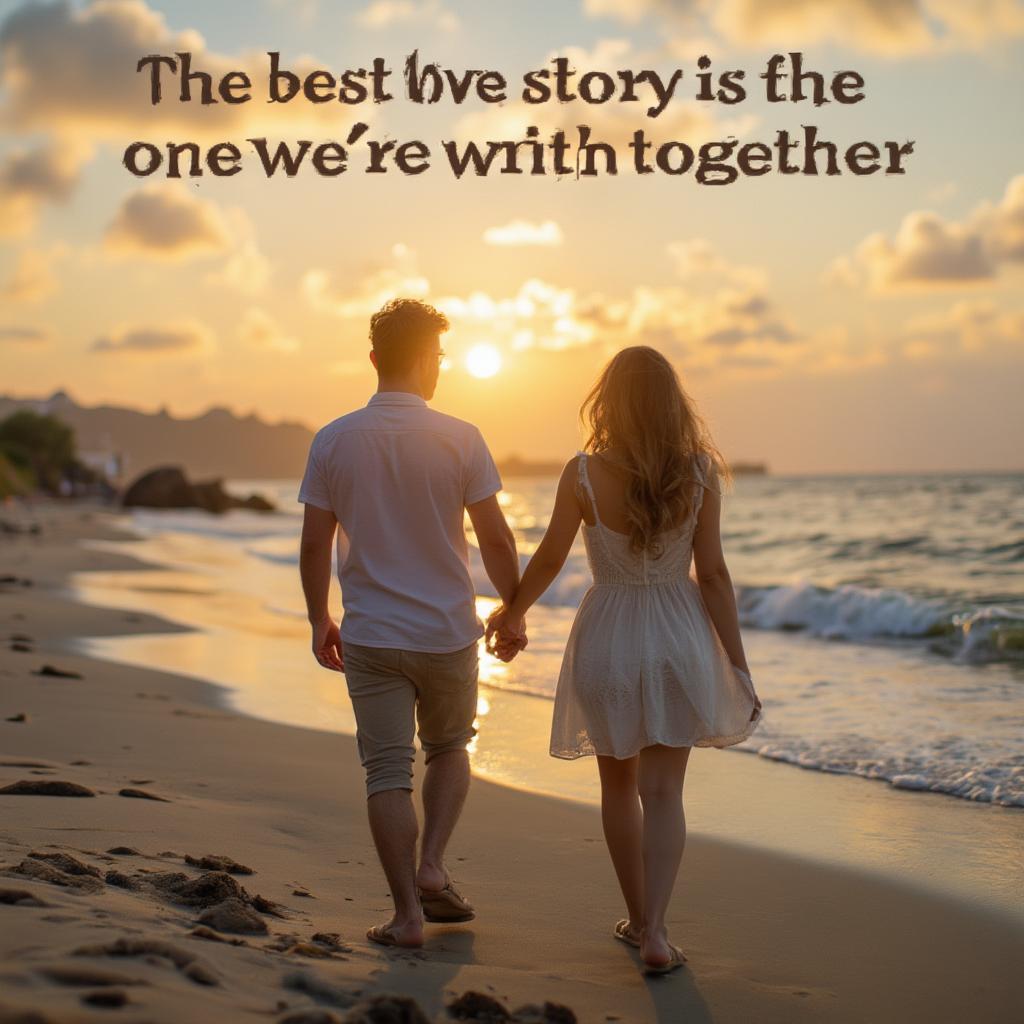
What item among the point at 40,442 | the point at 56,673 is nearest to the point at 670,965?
the point at 56,673

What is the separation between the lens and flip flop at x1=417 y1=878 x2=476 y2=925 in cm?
421

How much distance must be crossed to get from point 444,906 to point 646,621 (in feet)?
4.22

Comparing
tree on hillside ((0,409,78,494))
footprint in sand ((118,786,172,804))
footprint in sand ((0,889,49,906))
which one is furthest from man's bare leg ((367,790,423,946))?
tree on hillside ((0,409,78,494))

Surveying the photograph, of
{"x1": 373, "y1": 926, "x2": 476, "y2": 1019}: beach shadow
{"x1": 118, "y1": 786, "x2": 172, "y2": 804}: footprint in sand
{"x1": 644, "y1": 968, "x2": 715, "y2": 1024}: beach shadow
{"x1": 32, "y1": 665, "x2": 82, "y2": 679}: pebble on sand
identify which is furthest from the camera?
{"x1": 32, "y1": 665, "x2": 82, "y2": 679}: pebble on sand

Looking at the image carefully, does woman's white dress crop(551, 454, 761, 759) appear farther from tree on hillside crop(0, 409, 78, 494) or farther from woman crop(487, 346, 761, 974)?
tree on hillside crop(0, 409, 78, 494)

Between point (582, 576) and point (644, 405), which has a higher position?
point (644, 405)

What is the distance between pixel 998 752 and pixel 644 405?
4606 millimetres

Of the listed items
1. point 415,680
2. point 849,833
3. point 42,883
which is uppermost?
point 415,680

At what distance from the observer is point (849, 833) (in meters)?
5.76

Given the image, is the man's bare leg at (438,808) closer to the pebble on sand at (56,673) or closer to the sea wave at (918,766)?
the sea wave at (918,766)

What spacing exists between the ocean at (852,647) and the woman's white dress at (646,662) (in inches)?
111

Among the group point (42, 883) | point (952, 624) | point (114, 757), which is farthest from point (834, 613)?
point (42, 883)

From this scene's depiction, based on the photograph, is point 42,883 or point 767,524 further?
point 767,524

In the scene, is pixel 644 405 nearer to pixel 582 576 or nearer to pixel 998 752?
pixel 998 752
